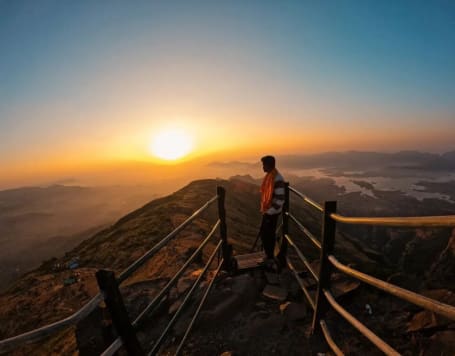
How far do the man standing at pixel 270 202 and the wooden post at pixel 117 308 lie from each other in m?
3.54

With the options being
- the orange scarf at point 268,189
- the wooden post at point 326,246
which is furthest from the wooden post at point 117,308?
the orange scarf at point 268,189

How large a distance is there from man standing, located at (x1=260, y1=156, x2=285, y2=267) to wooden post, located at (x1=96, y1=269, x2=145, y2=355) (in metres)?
3.54

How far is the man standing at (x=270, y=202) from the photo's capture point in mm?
5074

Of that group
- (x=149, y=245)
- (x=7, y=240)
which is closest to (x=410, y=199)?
(x=149, y=245)

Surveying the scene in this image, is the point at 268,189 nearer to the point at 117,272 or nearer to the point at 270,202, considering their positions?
the point at 270,202

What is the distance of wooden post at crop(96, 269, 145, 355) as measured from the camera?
181cm

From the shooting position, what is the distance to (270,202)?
17.0ft

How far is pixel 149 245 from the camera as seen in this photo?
→ 14.2m

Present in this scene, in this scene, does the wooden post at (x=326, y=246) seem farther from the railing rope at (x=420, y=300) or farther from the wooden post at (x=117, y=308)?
the wooden post at (x=117, y=308)

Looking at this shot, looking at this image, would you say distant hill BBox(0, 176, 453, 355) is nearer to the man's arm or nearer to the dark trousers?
the dark trousers

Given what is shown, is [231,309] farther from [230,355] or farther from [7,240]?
[7,240]

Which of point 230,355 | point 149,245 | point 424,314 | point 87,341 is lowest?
point 149,245

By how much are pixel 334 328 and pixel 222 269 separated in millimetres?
2418

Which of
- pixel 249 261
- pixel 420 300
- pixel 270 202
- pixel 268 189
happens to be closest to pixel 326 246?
pixel 420 300
